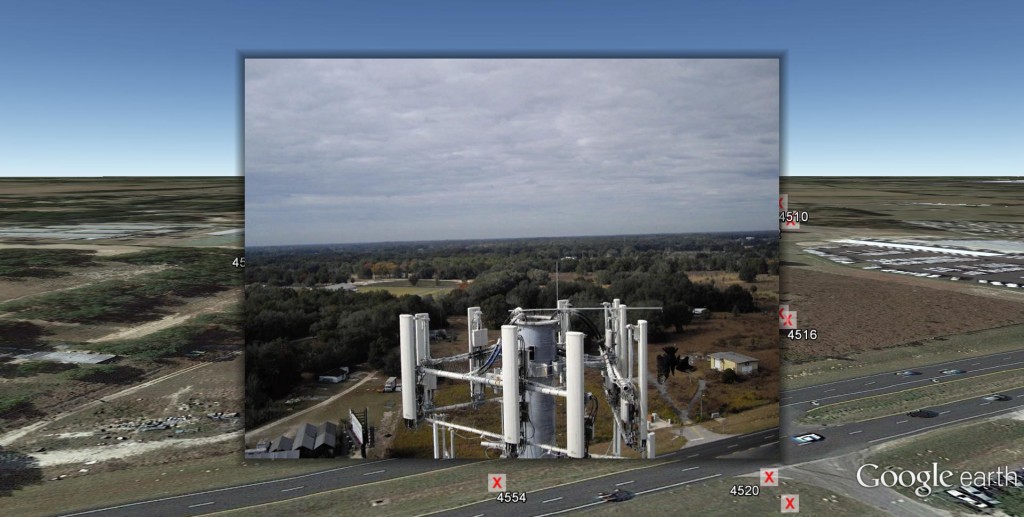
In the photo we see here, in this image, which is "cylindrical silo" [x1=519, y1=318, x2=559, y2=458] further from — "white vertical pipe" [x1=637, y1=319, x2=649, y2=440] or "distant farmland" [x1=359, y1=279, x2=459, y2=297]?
"distant farmland" [x1=359, y1=279, x2=459, y2=297]

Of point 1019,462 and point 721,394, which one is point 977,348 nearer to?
point 1019,462

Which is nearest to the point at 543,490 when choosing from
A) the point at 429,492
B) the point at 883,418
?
the point at 429,492

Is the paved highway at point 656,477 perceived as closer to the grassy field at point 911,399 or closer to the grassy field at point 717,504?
the grassy field at point 717,504

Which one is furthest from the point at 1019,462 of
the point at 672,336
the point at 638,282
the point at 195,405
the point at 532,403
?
the point at 195,405

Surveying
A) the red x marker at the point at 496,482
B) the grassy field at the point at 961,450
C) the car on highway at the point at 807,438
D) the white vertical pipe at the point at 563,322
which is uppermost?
the white vertical pipe at the point at 563,322

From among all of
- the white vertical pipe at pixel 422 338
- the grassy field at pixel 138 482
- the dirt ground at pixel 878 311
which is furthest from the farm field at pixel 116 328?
the dirt ground at pixel 878 311

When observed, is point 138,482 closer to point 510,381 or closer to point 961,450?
point 510,381

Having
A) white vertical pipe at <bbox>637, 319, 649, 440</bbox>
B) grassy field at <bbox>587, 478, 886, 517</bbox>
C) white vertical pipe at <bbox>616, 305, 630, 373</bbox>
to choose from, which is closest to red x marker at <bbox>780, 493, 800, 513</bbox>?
grassy field at <bbox>587, 478, 886, 517</bbox>
